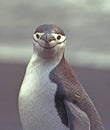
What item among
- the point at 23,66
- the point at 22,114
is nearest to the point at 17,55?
the point at 23,66

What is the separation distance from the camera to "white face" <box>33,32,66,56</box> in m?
→ 1.67

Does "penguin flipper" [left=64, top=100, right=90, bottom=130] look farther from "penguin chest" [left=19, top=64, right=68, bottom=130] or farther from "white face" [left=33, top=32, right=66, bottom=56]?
"white face" [left=33, top=32, right=66, bottom=56]

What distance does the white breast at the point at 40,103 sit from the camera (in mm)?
1701

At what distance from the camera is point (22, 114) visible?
68.1 inches

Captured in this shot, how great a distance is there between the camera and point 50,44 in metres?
1.67

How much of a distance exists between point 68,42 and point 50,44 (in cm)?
327

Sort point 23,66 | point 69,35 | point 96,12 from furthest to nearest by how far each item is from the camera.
→ point 96,12 < point 69,35 < point 23,66

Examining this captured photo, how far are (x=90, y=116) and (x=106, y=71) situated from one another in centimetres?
253

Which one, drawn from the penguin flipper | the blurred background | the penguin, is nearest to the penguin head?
the penguin

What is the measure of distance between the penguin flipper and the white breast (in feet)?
0.08

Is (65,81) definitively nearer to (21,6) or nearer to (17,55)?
(17,55)

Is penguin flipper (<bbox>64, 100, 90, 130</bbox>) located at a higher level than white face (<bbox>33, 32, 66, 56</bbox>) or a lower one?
lower

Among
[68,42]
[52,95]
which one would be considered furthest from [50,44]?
[68,42]

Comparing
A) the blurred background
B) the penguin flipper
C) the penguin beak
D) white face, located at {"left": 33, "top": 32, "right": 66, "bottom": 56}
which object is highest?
the penguin beak
